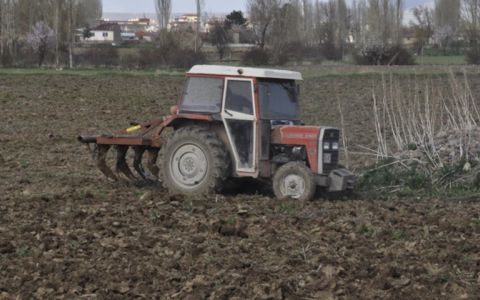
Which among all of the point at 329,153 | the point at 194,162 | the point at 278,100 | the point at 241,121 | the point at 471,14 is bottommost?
the point at 194,162

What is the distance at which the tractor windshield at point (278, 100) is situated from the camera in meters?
11.2

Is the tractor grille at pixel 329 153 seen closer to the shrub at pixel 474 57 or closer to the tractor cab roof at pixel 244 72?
the tractor cab roof at pixel 244 72

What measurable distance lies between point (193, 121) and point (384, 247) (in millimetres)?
4108

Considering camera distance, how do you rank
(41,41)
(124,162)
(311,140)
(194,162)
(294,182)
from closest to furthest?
(294,182) < (311,140) < (194,162) < (124,162) < (41,41)

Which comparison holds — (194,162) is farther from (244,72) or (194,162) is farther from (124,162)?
(124,162)

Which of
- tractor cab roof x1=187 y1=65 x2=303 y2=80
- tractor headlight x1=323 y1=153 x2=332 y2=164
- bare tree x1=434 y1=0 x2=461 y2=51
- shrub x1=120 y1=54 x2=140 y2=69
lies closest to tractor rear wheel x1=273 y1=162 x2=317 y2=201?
tractor headlight x1=323 y1=153 x2=332 y2=164

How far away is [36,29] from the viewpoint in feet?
175

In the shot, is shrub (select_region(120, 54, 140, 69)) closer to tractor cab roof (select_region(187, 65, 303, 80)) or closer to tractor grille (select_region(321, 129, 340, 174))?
tractor cab roof (select_region(187, 65, 303, 80))

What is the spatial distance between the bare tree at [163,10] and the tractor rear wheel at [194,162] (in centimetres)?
4910

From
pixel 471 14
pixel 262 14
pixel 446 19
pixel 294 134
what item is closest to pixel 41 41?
pixel 262 14

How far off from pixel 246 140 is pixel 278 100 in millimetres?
735

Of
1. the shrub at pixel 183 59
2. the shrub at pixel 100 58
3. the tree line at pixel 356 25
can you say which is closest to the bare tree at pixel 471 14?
the tree line at pixel 356 25

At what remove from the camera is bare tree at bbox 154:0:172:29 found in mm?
60297

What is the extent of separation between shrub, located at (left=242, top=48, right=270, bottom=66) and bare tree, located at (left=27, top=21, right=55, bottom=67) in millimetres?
10637
